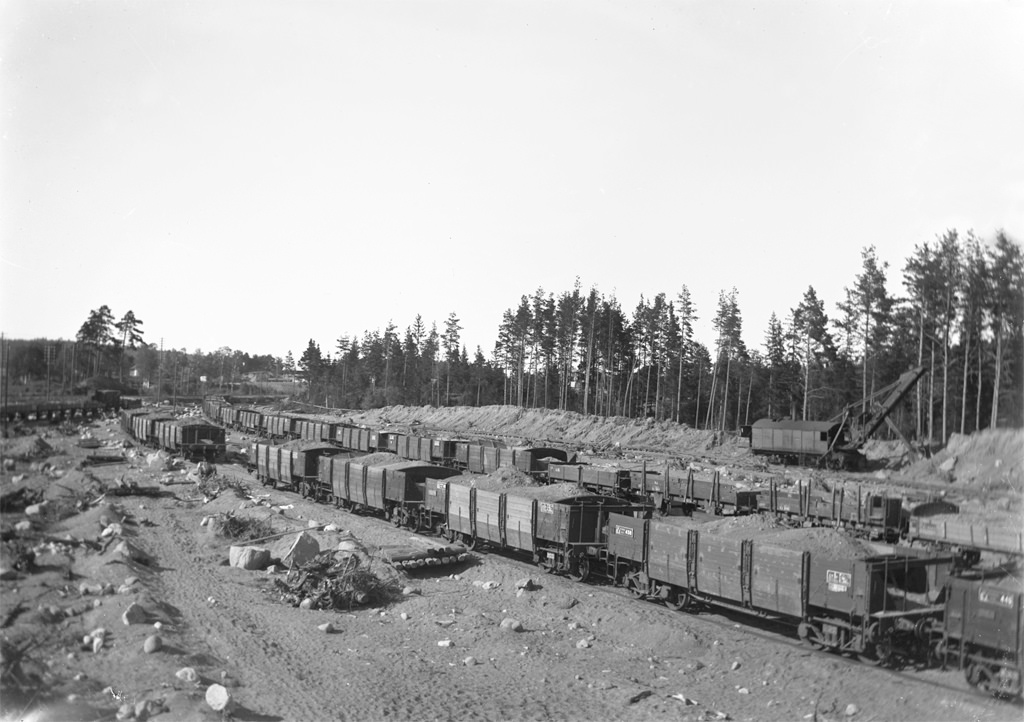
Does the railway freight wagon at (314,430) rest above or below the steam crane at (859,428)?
below

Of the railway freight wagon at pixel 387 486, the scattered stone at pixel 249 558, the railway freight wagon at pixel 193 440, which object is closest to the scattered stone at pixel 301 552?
the scattered stone at pixel 249 558

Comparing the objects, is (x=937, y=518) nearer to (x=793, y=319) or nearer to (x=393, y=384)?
(x=793, y=319)

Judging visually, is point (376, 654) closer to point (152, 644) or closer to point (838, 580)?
point (152, 644)

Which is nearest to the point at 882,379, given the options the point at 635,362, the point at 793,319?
the point at 793,319

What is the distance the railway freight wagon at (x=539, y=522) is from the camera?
1897 centimetres

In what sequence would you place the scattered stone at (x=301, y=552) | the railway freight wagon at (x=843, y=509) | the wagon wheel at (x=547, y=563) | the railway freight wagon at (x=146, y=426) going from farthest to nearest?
the railway freight wagon at (x=146, y=426), the railway freight wagon at (x=843, y=509), the wagon wheel at (x=547, y=563), the scattered stone at (x=301, y=552)

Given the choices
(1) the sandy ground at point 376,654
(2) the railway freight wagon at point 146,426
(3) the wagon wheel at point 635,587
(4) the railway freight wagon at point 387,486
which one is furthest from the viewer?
(2) the railway freight wagon at point 146,426

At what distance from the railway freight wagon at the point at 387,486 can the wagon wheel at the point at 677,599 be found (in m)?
10.3

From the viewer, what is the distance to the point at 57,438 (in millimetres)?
13438

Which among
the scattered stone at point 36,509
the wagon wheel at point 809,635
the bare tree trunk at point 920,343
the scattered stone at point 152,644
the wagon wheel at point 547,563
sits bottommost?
the wagon wheel at point 547,563

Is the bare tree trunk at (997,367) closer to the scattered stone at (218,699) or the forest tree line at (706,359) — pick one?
the forest tree line at (706,359)

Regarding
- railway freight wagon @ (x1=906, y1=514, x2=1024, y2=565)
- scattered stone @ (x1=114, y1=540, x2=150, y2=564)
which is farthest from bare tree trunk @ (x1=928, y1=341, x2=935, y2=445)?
scattered stone @ (x1=114, y1=540, x2=150, y2=564)

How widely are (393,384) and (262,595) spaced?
99589 millimetres

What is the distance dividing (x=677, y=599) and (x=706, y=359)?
71456mm
